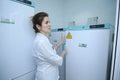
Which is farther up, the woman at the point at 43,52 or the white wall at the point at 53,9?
the white wall at the point at 53,9

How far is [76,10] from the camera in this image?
2203 millimetres

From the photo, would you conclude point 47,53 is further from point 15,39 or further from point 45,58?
point 15,39

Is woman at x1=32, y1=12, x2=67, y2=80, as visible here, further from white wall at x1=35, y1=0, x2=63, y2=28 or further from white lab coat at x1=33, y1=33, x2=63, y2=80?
white wall at x1=35, y1=0, x2=63, y2=28

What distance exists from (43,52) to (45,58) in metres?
0.08

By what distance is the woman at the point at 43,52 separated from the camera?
1.04 m

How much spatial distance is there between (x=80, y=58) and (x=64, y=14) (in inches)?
56.1

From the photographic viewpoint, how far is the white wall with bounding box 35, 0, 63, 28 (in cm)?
202

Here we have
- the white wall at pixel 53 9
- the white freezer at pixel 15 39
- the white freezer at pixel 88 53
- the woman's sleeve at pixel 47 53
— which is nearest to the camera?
the white freezer at pixel 15 39

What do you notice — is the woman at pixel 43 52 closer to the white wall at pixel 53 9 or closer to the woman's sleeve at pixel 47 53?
the woman's sleeve at pixel 47 53

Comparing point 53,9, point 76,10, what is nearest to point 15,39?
point 53,9

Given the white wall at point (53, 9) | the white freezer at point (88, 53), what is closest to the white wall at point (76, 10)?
the white wall at point (53, 9)

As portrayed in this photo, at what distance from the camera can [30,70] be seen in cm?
116

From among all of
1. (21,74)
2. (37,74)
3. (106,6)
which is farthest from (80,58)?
(106,6)

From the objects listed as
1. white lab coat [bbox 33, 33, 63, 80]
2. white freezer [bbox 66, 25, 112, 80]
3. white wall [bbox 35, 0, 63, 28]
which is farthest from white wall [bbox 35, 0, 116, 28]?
white lab coat [bbox 33, 33, 63, 80]
